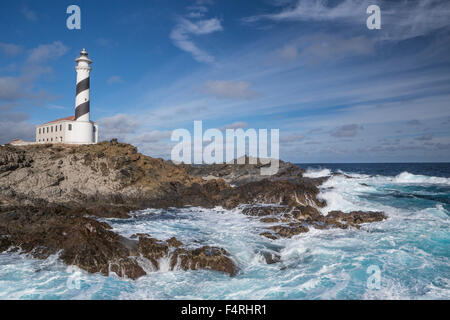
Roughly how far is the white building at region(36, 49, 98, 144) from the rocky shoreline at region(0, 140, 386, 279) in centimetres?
298

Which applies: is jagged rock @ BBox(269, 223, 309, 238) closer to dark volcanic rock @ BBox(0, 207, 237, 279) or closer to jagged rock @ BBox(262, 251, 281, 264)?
jagged rock @ BBox(262, 251, 281, 264)

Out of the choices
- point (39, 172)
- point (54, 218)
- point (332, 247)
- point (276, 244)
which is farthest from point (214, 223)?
point (39, 172)

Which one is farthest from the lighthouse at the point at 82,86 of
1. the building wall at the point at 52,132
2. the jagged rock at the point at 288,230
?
the jagged rock at the point at 288,230

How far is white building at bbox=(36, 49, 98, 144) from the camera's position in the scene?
81.4 feet

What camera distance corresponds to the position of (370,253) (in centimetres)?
891

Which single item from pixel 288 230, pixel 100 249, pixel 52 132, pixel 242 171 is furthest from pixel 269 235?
pixel 242 171

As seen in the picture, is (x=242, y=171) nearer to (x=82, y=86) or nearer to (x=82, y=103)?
(x=82, y=103)

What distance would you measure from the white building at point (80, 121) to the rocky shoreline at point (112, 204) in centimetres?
298

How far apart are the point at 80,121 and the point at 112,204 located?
464 inches

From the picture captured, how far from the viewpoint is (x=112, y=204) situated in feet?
55.1

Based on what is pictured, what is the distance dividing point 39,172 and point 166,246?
13.2 metres

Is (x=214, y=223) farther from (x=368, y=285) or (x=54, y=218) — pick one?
(x=368, y=285)

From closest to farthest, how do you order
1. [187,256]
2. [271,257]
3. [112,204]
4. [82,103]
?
1. [187,256]
2. [271,257]
3. [112,204]
4. [82,103]

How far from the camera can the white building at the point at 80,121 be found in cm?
2481
